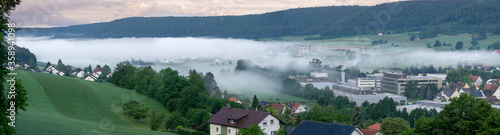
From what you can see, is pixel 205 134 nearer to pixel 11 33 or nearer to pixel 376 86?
pixel 11 33

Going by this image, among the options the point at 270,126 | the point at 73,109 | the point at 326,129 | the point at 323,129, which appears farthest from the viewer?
the point at 73,109

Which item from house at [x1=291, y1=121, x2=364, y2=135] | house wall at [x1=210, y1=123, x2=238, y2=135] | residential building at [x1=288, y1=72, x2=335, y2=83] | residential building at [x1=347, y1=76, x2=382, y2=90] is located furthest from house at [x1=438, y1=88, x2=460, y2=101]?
house at [x1=291, y1=121, x2=364, y2=135]

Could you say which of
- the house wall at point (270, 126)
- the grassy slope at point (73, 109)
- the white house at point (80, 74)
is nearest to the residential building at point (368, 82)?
the white house at point (80, 74)

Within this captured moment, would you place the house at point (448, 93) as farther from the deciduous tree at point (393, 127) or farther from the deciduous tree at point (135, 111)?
the deciduous tree at point (135, 111)

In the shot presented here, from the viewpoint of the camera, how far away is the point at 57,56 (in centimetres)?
18962

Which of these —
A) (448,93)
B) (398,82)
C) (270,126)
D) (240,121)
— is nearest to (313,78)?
(398,82)

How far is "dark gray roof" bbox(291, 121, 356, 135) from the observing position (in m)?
32.5

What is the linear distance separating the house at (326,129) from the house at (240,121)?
2837 millimetres

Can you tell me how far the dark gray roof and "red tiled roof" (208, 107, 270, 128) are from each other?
3.76m

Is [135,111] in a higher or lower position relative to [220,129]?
higher

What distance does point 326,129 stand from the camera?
32938mm

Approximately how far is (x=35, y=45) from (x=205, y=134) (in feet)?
588

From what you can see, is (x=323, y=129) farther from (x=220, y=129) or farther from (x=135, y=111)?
(x=135, y=111)

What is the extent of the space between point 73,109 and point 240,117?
15186 mm
